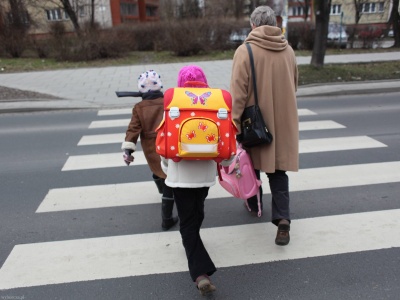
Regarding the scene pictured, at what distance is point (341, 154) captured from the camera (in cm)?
583

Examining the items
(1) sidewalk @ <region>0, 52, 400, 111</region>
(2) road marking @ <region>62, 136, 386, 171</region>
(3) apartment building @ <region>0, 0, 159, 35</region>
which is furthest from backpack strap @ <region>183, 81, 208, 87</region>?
(3) apartment building @ <region>0, 0, 159, 35</region>

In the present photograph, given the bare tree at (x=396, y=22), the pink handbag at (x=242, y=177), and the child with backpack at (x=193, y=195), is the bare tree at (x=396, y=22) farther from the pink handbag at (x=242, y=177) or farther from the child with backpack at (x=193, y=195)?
the child with backpack at (x=193, y=195)

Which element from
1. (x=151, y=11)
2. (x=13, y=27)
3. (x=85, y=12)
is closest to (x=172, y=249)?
(x=13, y=27)

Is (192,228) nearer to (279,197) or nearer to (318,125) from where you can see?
(279,197)

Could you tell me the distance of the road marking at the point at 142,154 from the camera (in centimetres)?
569

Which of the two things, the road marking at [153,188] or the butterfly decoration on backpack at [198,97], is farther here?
the road marking at [153,188]

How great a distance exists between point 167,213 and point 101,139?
376cm

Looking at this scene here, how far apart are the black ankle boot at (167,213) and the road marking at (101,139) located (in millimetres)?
3418

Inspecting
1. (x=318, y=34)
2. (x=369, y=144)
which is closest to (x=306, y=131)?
(x=369, y=144)

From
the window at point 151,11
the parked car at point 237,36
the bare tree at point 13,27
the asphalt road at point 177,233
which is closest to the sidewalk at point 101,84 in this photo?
the asphalt road at point 177,233

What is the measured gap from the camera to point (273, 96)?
323cm

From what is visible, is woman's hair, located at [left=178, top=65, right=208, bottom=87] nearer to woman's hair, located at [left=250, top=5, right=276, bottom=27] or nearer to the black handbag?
the black handbag

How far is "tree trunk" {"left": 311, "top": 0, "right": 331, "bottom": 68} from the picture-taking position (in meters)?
12.8

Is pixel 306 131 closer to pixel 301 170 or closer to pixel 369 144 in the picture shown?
pixel 369 144
